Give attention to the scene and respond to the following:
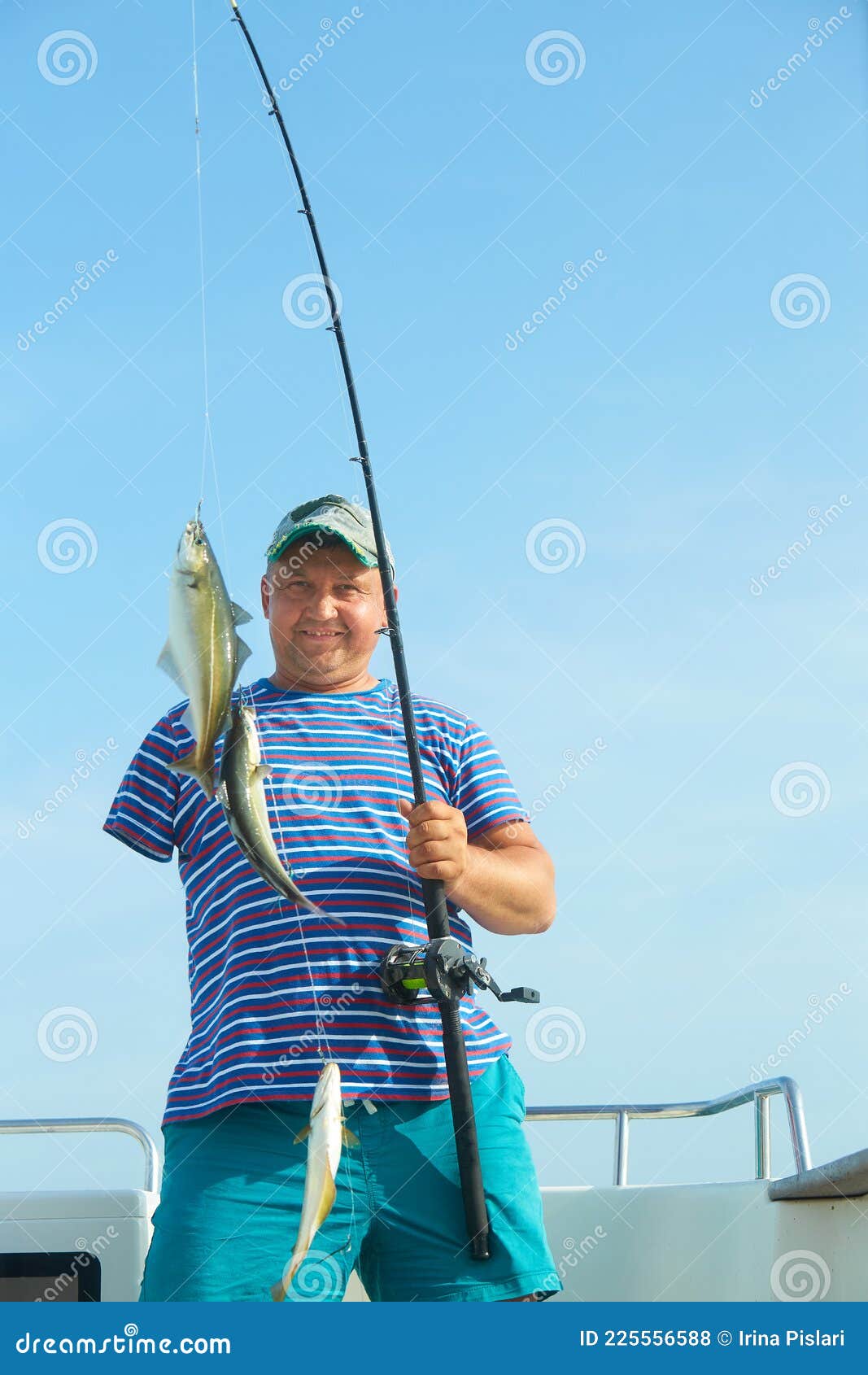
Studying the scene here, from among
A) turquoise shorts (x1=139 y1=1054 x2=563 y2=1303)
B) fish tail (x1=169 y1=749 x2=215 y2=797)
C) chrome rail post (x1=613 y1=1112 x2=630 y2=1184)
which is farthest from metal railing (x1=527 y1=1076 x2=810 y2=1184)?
fish tail (x1=169 y1=749 x2=215 y2=797)

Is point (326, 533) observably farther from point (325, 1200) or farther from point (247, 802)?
point (325, 1200)

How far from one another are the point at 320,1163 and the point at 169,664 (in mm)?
1048

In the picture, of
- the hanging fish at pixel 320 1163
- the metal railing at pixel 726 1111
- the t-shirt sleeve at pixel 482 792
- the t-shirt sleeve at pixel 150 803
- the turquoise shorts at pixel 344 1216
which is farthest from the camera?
the metal railing at pixel 726 1111

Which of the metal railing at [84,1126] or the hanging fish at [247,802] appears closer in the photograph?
the hanging fish at [247,802]

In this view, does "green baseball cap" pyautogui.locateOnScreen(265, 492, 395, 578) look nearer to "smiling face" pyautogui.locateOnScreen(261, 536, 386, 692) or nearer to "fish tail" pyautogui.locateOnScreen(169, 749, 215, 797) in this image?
"smiling face" pyautogui.locateOnScreen(261, 536, 386, 692)

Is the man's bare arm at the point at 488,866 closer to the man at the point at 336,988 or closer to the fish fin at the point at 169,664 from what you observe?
the man at the point at 336,988

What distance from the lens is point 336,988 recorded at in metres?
3.00

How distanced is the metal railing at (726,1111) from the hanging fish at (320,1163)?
1912 mm

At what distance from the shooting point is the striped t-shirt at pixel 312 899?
2965 mm

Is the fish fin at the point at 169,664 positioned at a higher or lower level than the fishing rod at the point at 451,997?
higher

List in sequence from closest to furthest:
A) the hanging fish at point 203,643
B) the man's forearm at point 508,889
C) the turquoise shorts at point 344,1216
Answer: the hanging fish at point 203,643
the turquoise shorts at point 344,1216
the man's forearm at point 508,889

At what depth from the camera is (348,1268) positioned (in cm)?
284

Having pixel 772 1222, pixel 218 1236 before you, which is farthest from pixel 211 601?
pixel 772 1222

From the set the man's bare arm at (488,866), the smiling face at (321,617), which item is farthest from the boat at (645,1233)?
the smiling face at (321,617)
